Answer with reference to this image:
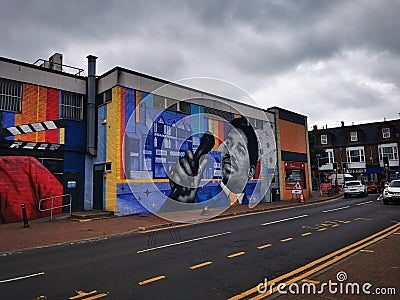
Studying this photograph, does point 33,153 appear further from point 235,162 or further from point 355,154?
point 355,154

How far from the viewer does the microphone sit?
22.2 metres

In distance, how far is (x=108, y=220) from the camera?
15.6 m

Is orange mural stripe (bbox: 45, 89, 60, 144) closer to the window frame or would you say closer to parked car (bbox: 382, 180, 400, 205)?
parked car (bbox: 382, 180, 400, 205)

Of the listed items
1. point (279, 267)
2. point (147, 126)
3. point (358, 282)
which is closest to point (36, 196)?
point (147, 126)

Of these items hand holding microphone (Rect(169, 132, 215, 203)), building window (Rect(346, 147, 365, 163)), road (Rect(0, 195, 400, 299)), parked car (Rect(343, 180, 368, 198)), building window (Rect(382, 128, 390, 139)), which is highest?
building window (Rect(382, 128, 390, 139))

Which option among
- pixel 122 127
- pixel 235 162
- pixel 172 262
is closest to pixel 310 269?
pixel 172 262

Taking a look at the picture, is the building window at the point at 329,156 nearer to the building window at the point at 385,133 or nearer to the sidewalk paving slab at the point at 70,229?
the building window at the point at 385,133

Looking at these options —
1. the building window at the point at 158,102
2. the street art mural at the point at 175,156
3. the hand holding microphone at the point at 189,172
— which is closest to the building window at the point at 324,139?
the street art mural at the point at 175,156

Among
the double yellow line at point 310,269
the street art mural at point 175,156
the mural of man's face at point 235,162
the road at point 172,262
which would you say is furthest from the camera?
the mural of man's face at point 235,162

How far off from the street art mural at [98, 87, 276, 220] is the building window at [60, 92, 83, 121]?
1161 mm

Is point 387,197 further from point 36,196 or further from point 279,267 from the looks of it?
point 36,196

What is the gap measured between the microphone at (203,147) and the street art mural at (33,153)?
7889 mm

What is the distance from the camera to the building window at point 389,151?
171 ft

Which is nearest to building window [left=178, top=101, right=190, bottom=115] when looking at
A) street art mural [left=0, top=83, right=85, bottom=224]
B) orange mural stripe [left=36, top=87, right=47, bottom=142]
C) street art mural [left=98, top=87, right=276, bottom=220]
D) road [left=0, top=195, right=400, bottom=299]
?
street art mural [left=98, top=87, right=276, bottom=220]
